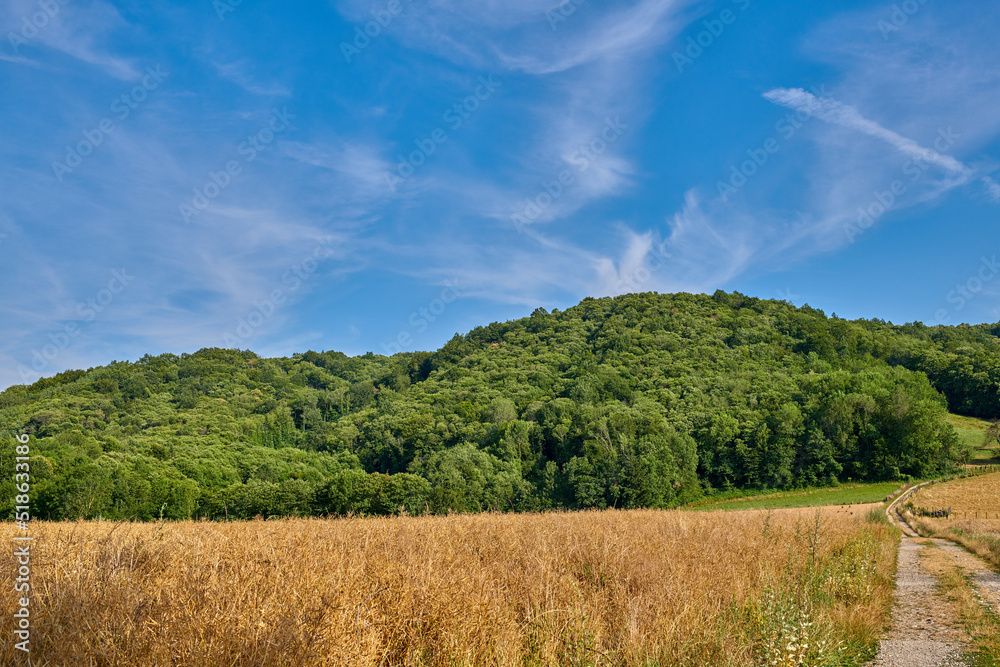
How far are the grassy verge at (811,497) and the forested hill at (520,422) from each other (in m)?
4.65

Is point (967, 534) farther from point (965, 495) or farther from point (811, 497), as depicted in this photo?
point (811, 497)

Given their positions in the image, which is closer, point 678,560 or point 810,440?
point 678,560

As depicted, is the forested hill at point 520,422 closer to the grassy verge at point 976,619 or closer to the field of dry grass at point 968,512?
the field of dry grass at point 968,512

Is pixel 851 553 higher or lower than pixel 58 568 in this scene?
lower

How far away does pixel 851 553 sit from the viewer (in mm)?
14477

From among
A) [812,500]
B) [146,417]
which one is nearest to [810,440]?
[812,500]

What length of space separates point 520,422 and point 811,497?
4295cm

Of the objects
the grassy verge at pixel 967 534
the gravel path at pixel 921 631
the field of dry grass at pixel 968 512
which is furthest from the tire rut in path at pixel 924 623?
the field of dry grass at pixel 968 512

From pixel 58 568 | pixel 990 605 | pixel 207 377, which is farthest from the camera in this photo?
pixel 207 377

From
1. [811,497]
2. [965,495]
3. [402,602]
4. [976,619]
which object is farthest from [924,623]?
[811,497]

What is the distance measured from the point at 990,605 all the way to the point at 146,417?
9611cm

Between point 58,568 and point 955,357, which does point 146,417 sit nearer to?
point 58,568

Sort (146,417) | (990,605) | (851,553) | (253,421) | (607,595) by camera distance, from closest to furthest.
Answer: (607,595), (990,605), (851,553), (146,417), (253,421)

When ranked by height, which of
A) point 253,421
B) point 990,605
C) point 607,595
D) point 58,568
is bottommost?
point 990,605
